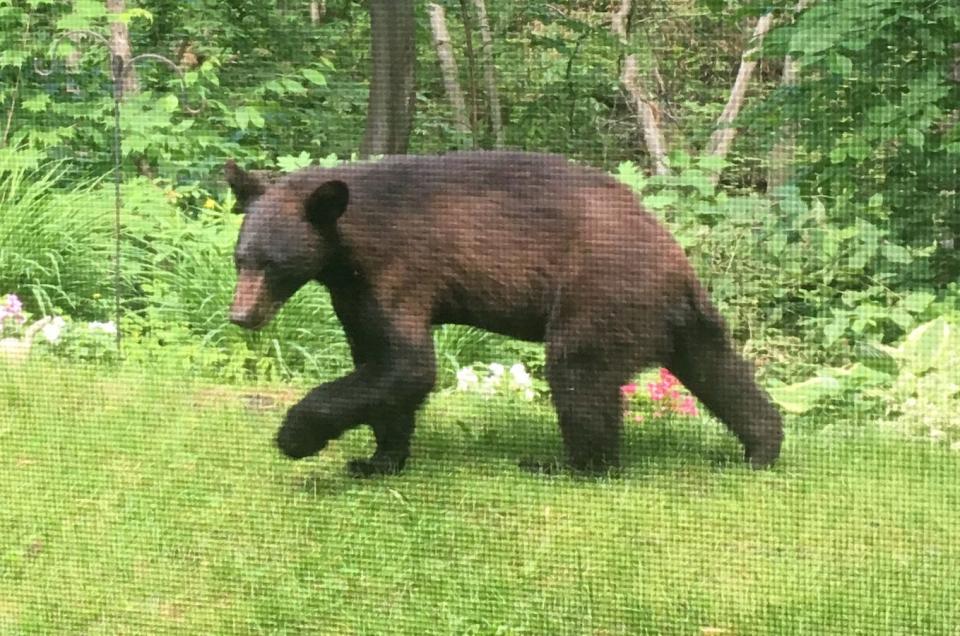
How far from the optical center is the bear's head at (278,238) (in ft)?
4.81

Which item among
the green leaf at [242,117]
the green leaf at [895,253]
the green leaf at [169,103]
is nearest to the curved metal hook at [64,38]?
the green leaf at [169,103]

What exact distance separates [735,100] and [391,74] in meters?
0.49

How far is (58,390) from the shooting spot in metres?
1.81

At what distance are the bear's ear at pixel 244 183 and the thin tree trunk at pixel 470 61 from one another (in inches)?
12.4

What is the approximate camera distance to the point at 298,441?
Result: 155 centimetres

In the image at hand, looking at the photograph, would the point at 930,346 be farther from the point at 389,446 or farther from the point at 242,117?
the point at 242,117

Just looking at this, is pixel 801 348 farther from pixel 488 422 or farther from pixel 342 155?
pixel 342 155

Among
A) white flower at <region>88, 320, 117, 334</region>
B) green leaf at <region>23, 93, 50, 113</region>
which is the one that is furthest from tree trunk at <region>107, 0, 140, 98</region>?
white flower at <region>88, 320, 117, 334</region>

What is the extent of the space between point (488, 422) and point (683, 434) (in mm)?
293

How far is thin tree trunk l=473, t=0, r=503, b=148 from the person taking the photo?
58.2 inches

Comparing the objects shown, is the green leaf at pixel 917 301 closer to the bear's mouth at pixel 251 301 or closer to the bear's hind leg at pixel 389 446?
the bear's hind leg at pixel 389 446

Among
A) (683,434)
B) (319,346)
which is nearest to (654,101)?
(683,434)

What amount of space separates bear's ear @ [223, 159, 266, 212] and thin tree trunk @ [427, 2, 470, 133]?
30 cm

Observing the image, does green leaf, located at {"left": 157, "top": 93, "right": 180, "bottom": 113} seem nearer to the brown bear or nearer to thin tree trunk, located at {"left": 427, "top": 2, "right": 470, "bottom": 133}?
the brown bear
